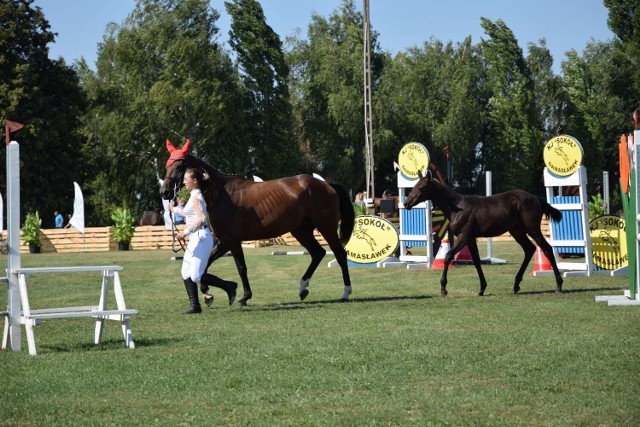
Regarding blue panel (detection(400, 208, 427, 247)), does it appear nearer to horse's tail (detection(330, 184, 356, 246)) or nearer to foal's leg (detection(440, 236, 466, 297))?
horse's tail (detection(330, 184, 356, 246))

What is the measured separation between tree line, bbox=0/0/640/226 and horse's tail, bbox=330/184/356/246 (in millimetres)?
39691

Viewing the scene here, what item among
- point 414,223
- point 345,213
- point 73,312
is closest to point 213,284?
point 345,213

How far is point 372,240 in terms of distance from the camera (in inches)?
907

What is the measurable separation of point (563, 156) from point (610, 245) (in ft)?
6.60

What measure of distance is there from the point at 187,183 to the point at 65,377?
6305 millimetres

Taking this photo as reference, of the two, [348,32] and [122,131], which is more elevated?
[348,32]

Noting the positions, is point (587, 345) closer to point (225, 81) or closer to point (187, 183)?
point (187, 183)

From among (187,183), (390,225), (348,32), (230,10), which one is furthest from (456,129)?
(187,183)

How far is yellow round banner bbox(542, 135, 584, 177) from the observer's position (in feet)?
67.7

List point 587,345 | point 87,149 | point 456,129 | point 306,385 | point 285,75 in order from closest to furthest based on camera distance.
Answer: point 306,385, point 587,345, point 87,149, point 285,75, point 456,129

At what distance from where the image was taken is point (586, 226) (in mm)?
20406

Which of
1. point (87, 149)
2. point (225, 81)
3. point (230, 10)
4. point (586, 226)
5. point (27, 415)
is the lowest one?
point (27, 415)

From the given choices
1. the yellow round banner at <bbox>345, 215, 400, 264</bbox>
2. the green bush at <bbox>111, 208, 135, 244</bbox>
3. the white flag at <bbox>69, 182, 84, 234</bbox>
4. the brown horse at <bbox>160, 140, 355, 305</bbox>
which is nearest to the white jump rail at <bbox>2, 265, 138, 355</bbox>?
the brown horse at <bbox>160, 140, 355, 305</bbox>

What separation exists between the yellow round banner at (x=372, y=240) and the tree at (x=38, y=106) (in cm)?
3442
